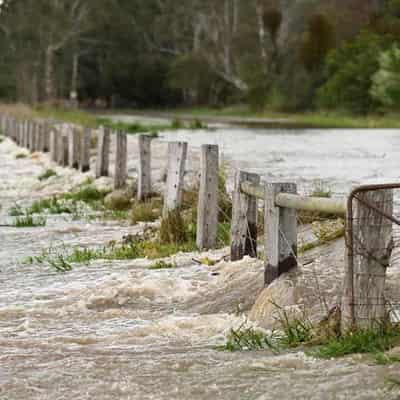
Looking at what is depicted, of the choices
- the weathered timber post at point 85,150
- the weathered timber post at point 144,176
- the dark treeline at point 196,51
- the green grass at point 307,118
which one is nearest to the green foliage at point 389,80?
the green grass at point 307,118

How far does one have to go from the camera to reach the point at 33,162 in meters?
28.8

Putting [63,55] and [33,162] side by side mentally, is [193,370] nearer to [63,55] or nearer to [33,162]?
[33,162]

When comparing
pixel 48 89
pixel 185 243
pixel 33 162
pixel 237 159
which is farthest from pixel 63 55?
pixel 185 243

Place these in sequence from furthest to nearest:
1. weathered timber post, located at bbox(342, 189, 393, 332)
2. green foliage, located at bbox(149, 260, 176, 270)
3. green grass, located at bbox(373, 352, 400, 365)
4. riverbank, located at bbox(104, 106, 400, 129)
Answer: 1. riverbank, located at bbox(104, 106, 400, 129)
2. green foliage, located at bbox(149, 260, 176, 270)
3. weathered timber post, located at bbox(342, 189, 393, 332)
4. green grass, located at bbox(373, 352, 400, 365)

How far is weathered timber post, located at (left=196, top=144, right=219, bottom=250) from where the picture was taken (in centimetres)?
1181

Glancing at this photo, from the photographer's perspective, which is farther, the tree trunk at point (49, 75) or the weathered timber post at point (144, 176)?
the tree trunk at point (49, 75)

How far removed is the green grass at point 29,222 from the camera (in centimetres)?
1586

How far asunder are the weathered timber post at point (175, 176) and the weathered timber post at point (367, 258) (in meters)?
6.25

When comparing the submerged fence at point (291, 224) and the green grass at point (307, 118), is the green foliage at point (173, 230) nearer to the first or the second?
the submerged fence at point (291, 224)

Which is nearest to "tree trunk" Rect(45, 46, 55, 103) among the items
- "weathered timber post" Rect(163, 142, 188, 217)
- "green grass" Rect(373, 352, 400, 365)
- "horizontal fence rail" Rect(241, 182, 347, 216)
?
"weathered timber post" Rect(163, 142, 188, 217)

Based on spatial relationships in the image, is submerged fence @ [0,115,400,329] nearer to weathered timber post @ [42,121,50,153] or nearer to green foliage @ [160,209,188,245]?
green foliage @ [160,209,188,245]

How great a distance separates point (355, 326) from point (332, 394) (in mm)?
901

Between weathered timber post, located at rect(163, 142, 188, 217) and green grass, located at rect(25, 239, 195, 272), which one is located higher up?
weathered timber post, located at rect(163, 142, 188, 217)

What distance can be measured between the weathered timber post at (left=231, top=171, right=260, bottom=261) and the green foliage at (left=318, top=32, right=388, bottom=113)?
146 ft
